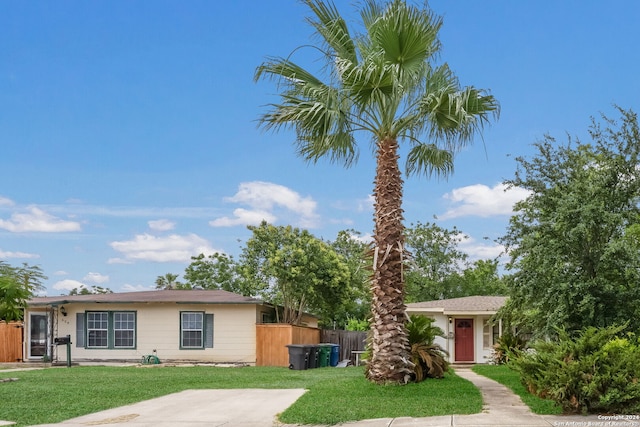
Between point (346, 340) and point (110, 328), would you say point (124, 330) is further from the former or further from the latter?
point (346, 340)

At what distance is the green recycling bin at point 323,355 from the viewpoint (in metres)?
25.4

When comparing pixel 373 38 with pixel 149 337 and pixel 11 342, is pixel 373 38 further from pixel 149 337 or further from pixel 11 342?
pixel 11 342

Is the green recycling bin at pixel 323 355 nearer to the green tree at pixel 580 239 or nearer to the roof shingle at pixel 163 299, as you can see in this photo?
the roof shingle at pixel 163 299

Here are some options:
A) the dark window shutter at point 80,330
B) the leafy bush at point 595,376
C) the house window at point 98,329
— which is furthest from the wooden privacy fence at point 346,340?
the leafy bush at point 595,376

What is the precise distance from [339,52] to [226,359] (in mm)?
15306

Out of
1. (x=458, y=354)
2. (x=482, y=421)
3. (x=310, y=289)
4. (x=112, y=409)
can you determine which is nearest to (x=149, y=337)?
(x=310, y=289)

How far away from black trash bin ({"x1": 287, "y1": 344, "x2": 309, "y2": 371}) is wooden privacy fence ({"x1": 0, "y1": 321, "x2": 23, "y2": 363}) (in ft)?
39.6

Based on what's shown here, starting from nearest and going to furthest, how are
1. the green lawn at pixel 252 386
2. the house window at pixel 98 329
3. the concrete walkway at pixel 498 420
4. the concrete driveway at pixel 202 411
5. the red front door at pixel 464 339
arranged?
the concrete walkway at pixel 498 420
the concrete driveway at pixel 202 411
the green lawn at pixel 252 386
the house window at pixel 98 329
the red front door at pixel 464 339

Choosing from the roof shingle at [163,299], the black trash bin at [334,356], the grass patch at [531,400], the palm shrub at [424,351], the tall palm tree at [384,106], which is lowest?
the black trash bin at [334,356]

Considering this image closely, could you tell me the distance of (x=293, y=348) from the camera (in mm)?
23609

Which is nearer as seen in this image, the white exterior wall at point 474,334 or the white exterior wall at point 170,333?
the white exterior wall at point 170,333

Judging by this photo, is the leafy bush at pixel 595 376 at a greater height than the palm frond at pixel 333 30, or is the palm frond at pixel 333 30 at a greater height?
the palm frond at pixel 333 30

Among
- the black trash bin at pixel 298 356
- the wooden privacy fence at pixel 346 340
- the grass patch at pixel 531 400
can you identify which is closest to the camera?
the grass patch at pixel 531 400

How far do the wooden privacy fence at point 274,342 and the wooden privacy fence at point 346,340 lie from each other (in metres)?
4.29
